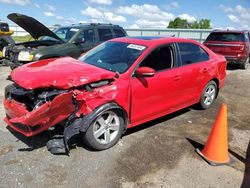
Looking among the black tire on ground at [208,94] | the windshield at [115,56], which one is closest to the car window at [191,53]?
the black tire on ground at [208,94]

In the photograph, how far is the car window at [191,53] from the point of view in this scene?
519cm

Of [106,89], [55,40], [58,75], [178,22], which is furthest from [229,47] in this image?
[178,22]

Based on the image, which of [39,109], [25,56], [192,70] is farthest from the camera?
[25,56]

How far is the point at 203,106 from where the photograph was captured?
6.11 meters

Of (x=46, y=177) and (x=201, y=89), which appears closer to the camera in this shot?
(x=46, y=177)

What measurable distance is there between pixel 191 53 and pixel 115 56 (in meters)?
1.67

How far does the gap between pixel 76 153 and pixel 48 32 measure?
559cm

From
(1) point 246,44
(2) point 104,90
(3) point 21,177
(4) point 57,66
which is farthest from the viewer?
(1) point 246,44

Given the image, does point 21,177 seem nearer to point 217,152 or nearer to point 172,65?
point 217,152

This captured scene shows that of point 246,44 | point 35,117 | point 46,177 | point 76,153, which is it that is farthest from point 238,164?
point 246,44

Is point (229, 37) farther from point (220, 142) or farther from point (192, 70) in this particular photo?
point (220, 142)

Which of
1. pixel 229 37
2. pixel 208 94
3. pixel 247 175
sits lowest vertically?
pixel 247 175

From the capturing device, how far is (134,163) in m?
3.77

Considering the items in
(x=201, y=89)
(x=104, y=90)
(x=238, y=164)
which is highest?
(x=104, y=90)
